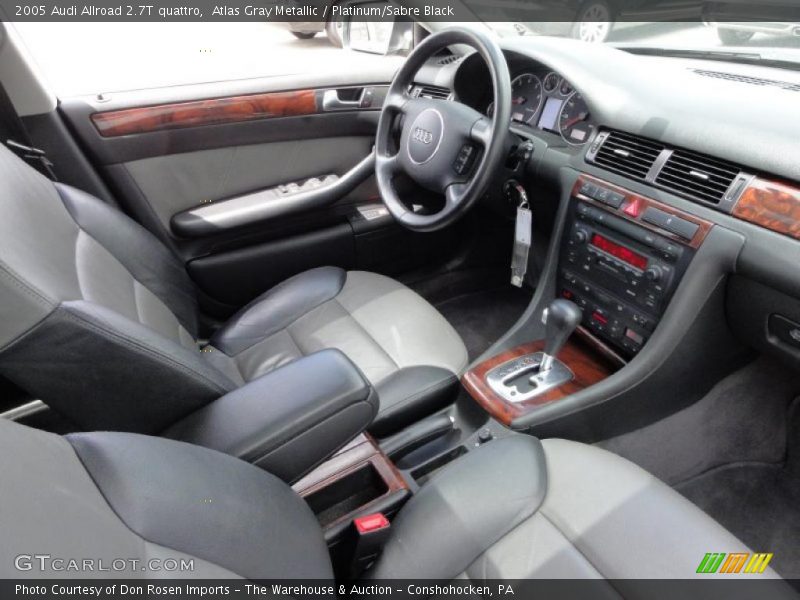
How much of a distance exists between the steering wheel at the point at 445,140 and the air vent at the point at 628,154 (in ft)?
0.74

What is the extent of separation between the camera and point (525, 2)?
198 cm

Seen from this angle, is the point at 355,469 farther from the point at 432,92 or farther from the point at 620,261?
the point at 432,92

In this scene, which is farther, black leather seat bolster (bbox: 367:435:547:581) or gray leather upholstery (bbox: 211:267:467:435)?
gray leather upholstery (bbox: 211:267:467:435)

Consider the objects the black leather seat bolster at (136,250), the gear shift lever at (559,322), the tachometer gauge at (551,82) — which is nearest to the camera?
the black leather seat bolster at (136,250)

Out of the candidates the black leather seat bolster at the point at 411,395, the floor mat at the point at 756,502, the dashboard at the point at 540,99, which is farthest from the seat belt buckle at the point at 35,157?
the floor mat at the point at 756,502

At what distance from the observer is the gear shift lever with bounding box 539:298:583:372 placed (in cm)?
116

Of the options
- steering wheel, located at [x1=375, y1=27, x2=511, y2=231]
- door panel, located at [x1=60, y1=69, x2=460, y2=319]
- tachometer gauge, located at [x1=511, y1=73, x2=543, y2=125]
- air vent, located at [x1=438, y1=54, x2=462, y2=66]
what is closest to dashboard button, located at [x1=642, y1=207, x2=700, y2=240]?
steering wheel, located at [x1=375, y1=27, x2=511, y2=231]

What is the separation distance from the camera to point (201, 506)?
22.3 inches

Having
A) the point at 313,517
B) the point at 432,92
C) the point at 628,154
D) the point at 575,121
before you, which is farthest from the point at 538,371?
the point at 432,92

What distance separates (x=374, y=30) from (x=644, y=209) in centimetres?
132

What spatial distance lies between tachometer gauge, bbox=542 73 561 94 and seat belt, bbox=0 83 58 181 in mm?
1315

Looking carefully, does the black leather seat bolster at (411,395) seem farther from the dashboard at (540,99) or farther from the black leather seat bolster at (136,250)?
the dashboard at (540,99)

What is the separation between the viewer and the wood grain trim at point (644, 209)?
3.26ft

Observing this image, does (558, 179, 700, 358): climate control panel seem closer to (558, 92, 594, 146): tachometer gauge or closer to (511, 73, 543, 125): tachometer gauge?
(558, 92, 594, 146): tachometer gauge
